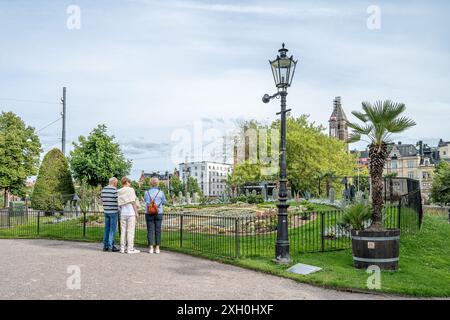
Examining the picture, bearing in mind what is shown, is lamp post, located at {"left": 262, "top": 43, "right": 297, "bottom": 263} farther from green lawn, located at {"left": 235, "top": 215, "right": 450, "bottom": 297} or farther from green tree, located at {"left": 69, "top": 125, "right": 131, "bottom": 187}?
green tree, located at {"left": 69, "top": 125, "right": 131, "bottom": 187}

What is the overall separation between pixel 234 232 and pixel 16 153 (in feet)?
138

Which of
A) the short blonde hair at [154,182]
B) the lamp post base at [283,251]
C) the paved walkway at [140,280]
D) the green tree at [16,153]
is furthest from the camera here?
the green tree at [16,153]

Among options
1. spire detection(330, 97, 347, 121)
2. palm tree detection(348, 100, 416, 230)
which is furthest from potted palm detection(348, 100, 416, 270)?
spire detection(330, 97, 347, 121)

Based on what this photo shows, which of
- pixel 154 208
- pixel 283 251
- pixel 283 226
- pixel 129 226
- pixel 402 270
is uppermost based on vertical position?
pixel 154 208

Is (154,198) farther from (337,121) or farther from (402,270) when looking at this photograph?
(337,121)

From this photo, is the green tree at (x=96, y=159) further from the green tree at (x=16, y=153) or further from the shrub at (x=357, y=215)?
the shrub at (x=357, y=215)

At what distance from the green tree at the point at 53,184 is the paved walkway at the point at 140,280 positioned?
57.2 ft

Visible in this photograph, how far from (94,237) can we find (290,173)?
111 feet

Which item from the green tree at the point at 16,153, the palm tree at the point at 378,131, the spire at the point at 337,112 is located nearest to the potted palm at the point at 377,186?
the palm tree at the point at 378,131

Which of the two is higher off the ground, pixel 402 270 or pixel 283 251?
pixel 283 251

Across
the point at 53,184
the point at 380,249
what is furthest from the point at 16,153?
the point at 380,249

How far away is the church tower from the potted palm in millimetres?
94584

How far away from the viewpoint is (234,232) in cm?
1258

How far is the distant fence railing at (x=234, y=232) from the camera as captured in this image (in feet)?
37.3
